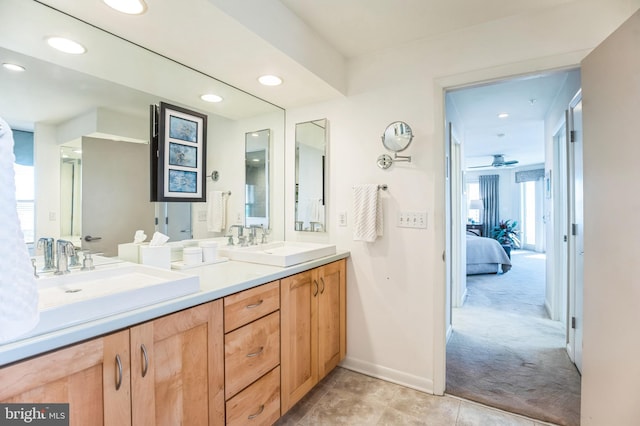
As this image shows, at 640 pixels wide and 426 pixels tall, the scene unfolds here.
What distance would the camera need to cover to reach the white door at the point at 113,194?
1480mm

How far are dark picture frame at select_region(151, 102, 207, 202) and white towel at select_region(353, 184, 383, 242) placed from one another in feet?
3.48

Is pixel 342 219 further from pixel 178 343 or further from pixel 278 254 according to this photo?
pixel 178 343

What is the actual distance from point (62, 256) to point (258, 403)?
112 cm

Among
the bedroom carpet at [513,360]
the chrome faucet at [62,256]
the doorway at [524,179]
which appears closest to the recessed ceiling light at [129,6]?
the chrome faucet at [62,256]

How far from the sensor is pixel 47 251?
133cm

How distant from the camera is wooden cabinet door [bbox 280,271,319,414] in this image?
1703 millimetres

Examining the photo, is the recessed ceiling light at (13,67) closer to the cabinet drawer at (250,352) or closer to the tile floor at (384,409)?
the cabinet drawer at (250,352)

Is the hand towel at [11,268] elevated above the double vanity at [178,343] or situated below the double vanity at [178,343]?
above

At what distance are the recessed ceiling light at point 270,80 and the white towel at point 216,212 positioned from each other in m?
0.80

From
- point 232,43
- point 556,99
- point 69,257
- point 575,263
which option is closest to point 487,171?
point 556,99

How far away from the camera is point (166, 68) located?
173 centimetres

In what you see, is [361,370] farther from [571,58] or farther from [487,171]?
[487,171]

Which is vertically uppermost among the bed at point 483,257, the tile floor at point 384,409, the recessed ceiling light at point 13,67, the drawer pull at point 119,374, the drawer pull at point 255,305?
the recessed ceiling light at point 13,67

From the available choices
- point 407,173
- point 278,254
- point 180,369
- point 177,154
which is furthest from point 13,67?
point 407,173
